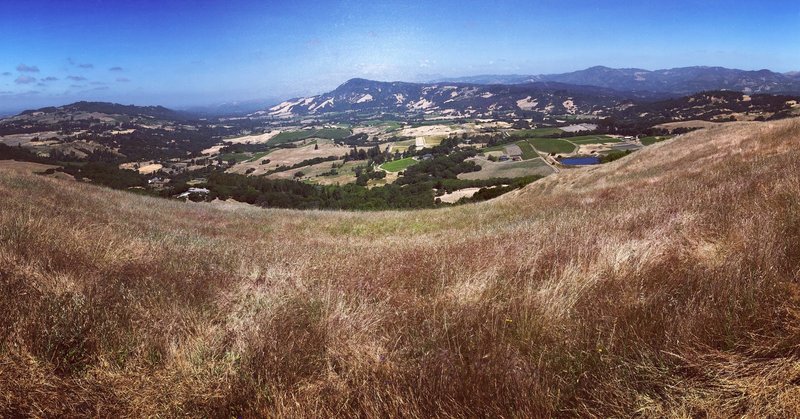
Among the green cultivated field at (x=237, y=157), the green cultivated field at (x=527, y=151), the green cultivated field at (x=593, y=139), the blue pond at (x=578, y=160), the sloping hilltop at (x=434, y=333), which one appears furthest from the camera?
the green cultivated field at (x=237, y=157)

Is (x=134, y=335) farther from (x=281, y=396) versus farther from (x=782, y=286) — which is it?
(x=782, y=286)

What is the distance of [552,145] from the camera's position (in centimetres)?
11744

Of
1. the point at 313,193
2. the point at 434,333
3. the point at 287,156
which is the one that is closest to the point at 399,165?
the point at 313,193

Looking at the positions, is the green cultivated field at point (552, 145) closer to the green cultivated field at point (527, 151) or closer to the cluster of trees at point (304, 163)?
the green cultivated field at point (527, 151)

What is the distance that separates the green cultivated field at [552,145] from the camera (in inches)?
4277

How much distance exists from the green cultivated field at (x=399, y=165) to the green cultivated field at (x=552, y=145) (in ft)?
138

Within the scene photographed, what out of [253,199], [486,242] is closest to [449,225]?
[486,242]

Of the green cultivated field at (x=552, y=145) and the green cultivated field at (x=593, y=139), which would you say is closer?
the green cultivated field at (x=552, y=145)

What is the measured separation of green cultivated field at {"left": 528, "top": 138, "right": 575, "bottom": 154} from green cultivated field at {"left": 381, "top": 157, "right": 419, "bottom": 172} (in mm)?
41967

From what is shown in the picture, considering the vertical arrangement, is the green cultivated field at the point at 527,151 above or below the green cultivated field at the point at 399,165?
above

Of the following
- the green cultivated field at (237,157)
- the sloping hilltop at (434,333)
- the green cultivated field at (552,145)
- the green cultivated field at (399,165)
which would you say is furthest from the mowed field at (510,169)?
the green cultivated field at (237,157)

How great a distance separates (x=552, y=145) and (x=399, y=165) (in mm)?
51357

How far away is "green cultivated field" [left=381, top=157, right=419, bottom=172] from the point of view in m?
125

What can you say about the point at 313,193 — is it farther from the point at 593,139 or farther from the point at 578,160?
the point at 593,139
